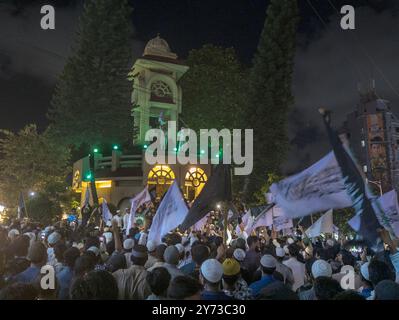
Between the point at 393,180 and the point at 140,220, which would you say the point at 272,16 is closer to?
the point at 140,220

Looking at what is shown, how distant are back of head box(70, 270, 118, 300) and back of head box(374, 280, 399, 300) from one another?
2.35 metres

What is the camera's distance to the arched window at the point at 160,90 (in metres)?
39.6

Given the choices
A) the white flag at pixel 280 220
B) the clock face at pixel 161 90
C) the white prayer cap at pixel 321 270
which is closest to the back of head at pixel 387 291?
the white prayer cap at pixel 321 270

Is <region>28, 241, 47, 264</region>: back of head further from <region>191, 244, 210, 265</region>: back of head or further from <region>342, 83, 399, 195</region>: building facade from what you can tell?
<region>342, 83, 399, 195</region>: building facade

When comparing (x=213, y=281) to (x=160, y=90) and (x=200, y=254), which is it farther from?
(x=160, y=90)

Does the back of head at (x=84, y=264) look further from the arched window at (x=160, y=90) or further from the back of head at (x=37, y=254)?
the arched window at (x=160, y=90)

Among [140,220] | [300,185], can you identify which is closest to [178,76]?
[140,220]

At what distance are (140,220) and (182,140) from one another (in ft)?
Answer: 64.6

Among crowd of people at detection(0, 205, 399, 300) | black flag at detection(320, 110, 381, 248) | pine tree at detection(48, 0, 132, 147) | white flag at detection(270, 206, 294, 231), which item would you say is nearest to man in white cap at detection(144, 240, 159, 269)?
crowd of people at detection(0, 205, 399, 300)

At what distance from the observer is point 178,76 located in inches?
1610

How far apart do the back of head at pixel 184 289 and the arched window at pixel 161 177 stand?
2898 centimetres

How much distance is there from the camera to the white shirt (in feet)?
21.7

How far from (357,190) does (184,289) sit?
2.91 meters

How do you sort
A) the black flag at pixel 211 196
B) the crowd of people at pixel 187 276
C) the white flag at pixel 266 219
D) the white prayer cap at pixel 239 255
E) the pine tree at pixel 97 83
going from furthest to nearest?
1. the pine tree at pixel 97 83
2. the white flag at pixel 266 219
3. the black flag at pixel 211 196
4. the white prayer cap at pixel 239 255
5. the crowd of people at pixel 187 276
